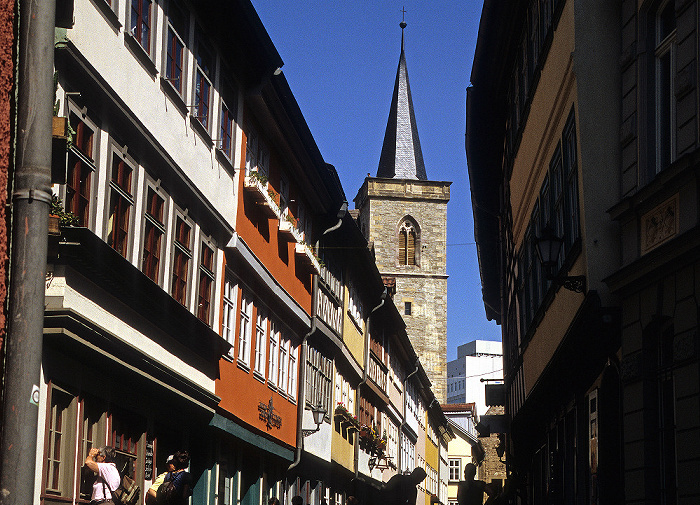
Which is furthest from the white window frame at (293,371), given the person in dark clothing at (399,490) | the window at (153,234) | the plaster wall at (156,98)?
the person in dark clothing at (399,490)

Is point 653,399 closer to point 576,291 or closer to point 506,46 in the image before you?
point 576,291

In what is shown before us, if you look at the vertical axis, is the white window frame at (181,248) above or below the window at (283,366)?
above

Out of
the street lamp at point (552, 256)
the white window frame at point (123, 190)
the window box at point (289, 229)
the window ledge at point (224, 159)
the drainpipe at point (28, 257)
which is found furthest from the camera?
the window box at point (289, 229)

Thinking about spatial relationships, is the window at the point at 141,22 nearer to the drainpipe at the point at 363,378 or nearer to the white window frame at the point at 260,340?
the white window frame at the point at 260,340

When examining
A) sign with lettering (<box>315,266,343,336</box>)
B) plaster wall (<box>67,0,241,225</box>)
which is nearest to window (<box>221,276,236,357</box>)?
plaster wall (<box>67,0,241,225</box>)

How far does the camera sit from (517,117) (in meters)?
20.4

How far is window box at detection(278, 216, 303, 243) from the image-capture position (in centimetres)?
2092

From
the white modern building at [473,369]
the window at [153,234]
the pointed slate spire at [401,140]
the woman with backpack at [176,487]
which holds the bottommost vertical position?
the woman with backpack at [176,487]

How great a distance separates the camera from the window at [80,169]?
11.0 m

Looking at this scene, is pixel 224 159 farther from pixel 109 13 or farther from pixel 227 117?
pixel 109 13

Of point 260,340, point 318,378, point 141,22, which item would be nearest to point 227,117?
point 141,22

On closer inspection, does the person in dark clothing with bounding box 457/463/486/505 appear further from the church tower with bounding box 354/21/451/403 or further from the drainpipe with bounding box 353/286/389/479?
the church tower with bounding box 354/21/451/403

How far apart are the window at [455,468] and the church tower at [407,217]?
13947 millimetres

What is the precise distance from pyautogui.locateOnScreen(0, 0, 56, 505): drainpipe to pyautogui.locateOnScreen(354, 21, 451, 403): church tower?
3329 inches
